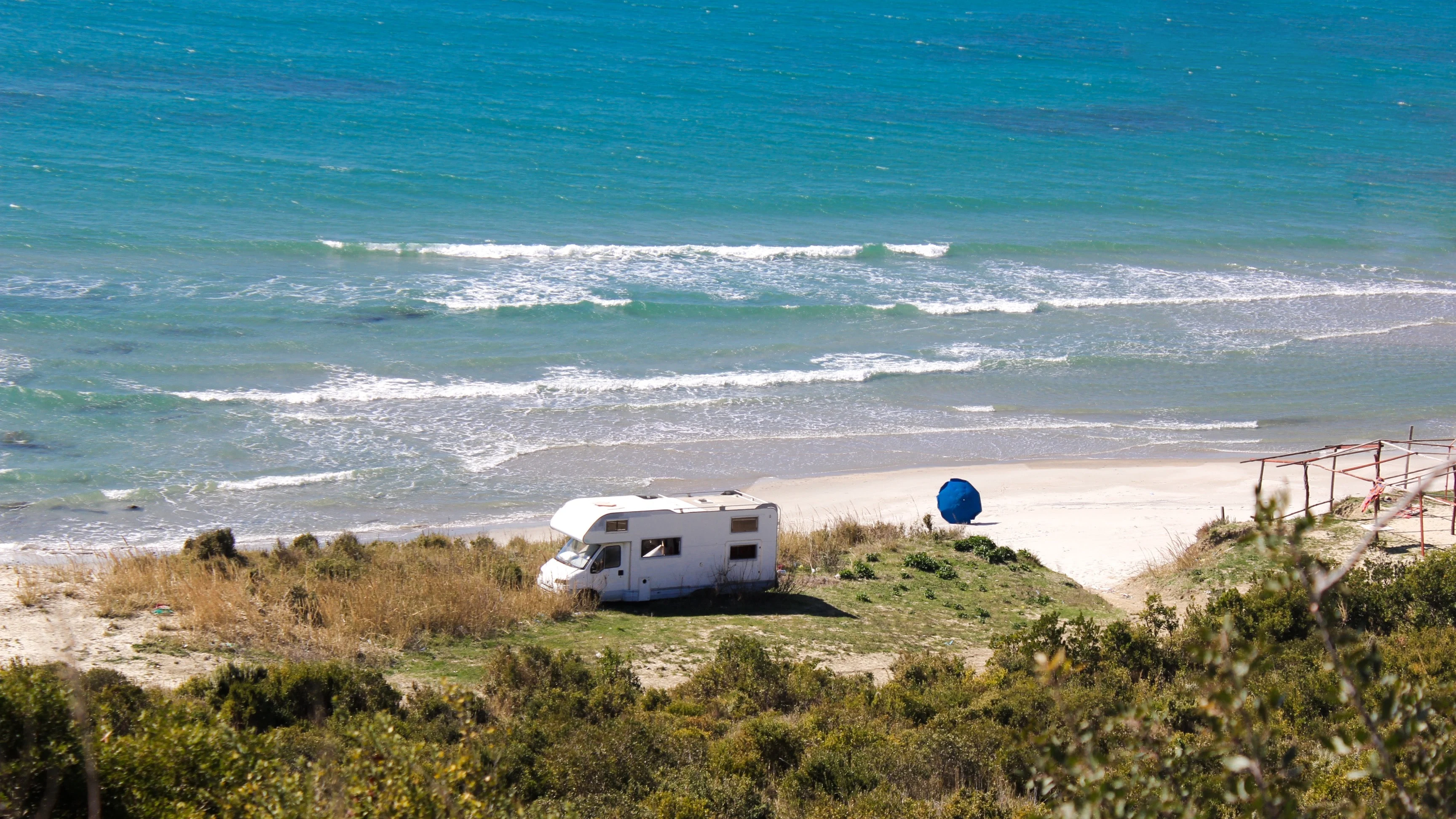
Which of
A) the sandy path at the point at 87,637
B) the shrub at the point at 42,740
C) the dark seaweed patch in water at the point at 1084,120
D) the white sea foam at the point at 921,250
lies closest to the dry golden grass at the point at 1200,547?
the sandy path at the point at 87,637

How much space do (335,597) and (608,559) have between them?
13.7ft

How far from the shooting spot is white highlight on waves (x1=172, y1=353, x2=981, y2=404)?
101 ft

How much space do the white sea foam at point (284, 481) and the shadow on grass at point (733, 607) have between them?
1001 centimetres

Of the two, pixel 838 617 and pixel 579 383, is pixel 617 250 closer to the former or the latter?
pixel 579 383

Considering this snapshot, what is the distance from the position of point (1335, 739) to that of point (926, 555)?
18554 millimetres

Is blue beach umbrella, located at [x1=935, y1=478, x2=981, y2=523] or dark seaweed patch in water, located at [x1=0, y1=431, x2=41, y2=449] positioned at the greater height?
dark seaweed patch in water, located at [x1=0, y1=431, x2=41, y2=449]

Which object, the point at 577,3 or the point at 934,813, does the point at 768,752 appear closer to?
the point at 934,813

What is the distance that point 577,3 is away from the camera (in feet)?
374

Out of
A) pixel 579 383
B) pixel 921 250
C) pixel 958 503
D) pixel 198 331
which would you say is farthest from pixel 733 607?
pixel 921 250

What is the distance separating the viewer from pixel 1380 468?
26141 mm

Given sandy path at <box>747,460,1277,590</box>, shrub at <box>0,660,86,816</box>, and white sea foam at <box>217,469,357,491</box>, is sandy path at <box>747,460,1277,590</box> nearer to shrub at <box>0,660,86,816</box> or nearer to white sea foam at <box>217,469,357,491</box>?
white sea foam at <box>217,469,357,491</box>

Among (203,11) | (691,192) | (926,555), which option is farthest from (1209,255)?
(203,11)

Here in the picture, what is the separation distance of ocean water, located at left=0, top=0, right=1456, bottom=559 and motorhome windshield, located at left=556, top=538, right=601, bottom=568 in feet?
19.4

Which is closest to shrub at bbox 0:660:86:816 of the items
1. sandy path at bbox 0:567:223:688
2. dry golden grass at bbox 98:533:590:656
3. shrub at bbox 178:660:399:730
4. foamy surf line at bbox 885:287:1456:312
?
shrub at bbox 178:660:399:730
